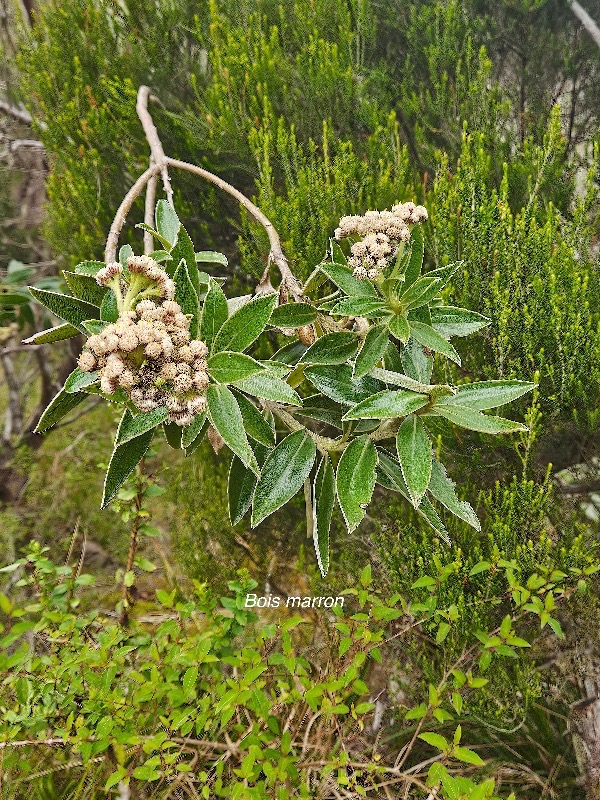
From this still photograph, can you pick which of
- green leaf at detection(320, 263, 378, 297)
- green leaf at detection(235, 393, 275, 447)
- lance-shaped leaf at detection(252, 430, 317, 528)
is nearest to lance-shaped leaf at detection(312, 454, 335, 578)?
lance-shaped leaf at detection(252, 430, 317, 528)

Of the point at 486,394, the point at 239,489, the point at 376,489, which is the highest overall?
the point at 486,394

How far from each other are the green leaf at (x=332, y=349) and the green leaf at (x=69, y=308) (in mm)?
325

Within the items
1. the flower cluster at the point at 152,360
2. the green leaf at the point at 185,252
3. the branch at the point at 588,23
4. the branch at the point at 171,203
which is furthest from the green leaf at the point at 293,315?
the branch at the point at 588,23

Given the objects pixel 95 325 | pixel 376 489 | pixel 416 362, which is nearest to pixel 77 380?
pixel 95 325

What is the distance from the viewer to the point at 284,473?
0.88 metres

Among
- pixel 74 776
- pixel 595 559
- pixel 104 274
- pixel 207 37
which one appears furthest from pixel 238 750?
pixel 207 37

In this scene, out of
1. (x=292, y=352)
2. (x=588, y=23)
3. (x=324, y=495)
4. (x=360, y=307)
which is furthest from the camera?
(x=588, y=23)

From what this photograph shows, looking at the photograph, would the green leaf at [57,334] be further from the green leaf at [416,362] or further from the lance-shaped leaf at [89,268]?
the green leaf at [416,362]

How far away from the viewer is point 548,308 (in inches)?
56.9

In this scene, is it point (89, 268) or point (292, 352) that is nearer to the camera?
point (89, 268)

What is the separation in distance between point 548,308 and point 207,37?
5.18ft

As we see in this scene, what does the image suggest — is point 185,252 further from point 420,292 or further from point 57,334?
point 420,292

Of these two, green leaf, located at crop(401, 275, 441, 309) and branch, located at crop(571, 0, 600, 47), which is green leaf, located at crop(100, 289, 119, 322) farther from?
branch, located at crop(571, 0, 600, 47)

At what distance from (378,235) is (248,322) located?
9.5 inches
